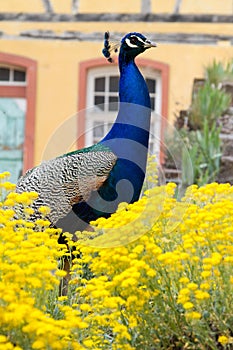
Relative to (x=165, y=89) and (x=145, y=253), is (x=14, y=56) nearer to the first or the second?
(x=165, y=89)

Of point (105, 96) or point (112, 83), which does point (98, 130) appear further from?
point (112, 83)

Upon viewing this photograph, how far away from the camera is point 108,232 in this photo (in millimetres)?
2957

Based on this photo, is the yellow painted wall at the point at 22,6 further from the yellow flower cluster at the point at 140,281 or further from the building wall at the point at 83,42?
the yellow flower cluster at the point at 140,281

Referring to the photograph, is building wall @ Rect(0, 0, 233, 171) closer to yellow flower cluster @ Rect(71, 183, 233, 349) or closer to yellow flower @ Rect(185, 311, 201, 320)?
yellow flower cluster @ Rect(71, 183, 233, 349)

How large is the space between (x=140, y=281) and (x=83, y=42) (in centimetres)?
772

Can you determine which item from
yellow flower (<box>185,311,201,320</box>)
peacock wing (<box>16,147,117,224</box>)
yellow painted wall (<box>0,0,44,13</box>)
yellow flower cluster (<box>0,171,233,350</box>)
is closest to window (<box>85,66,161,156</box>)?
yellow painted wall (<box>0,0,44,13</box>)

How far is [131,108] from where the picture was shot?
4.18 meters

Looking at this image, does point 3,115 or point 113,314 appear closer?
point 113,314

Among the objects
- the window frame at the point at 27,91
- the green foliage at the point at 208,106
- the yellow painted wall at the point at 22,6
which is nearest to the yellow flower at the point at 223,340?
the green foliage at the point at 208,106

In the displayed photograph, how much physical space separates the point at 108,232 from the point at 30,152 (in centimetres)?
716

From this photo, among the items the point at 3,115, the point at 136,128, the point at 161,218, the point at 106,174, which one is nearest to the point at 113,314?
the point at 161,218

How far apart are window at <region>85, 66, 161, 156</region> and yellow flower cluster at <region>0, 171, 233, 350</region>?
7.04m

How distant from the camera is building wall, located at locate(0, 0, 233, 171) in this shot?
10070mm

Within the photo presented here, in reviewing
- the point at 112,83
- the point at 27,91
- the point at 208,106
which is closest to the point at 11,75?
the point at 27,91
